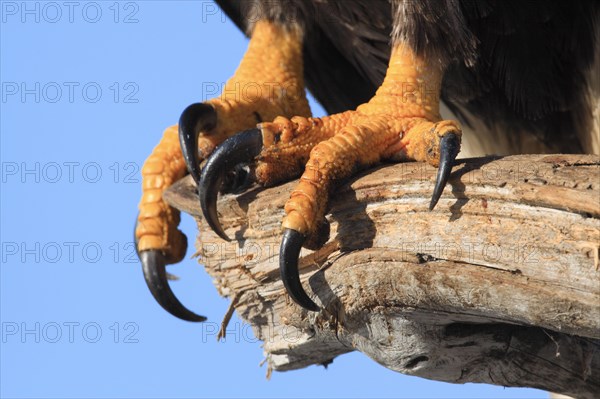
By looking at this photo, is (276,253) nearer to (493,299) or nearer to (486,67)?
(493,299)

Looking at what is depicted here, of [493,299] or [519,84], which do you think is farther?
[519,84]

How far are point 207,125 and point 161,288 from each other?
48 centimetres

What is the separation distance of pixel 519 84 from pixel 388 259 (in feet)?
3.67

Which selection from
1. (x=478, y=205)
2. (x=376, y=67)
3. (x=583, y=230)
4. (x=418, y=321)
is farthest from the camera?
(x=376, y=67)

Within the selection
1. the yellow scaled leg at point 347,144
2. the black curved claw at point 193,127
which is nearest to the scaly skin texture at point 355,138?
the yellow scaled leg at point 347,144

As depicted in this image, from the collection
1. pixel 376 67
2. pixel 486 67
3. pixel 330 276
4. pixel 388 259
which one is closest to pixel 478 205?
pixel 388 259

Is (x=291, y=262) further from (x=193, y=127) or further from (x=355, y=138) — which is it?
(x=193, y=127)

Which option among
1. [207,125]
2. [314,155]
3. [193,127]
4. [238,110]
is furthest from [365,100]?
[314,155]

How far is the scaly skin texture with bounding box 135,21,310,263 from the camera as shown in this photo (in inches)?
114

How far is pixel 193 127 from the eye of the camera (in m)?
2.77

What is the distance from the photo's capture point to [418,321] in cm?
242

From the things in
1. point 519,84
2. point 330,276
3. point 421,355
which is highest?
point 519,84

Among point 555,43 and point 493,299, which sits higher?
point 555,43

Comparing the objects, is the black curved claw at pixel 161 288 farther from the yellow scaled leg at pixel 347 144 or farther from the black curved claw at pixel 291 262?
the black curved claw at pixel 291 262
